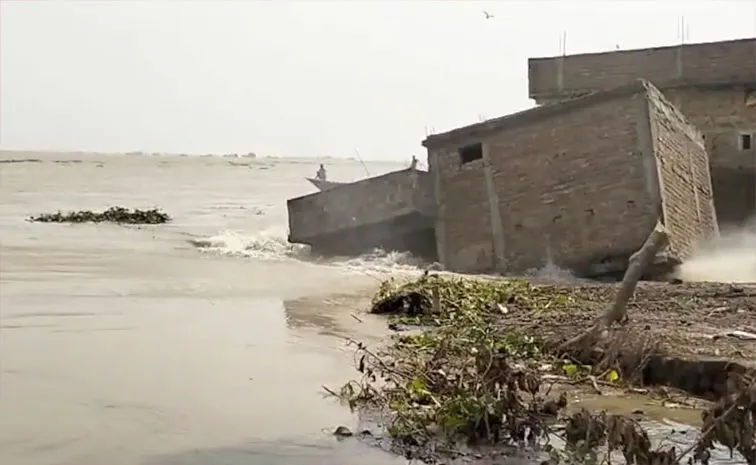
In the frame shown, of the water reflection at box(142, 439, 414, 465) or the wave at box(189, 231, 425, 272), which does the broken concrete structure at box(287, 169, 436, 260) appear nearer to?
the wave at box(189, 231, 425, 272)

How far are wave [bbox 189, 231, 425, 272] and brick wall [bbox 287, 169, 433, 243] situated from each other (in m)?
0.67

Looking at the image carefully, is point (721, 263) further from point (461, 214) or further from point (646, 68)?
point (646, 68)

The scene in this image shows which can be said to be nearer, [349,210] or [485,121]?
[485,121]

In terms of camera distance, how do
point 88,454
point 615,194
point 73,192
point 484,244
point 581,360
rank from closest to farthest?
point 88,454, point 581,360, point 615,194, point 484,244, point 73,192

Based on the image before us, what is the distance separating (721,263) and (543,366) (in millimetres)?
9368

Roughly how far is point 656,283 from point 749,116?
32.7ft

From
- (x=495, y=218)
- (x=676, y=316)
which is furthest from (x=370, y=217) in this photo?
(x=676, y=316)

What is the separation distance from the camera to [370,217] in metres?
18.2

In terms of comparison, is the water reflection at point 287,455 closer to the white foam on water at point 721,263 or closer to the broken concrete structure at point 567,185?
the broken concrete structure at point 567,185

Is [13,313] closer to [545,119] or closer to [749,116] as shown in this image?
[545,119]

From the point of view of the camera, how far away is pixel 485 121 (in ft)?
53.3

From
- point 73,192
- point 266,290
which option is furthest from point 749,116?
point 73,192

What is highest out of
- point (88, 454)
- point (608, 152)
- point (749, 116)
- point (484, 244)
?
point (749, 116)

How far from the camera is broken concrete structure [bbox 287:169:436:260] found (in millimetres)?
17391
